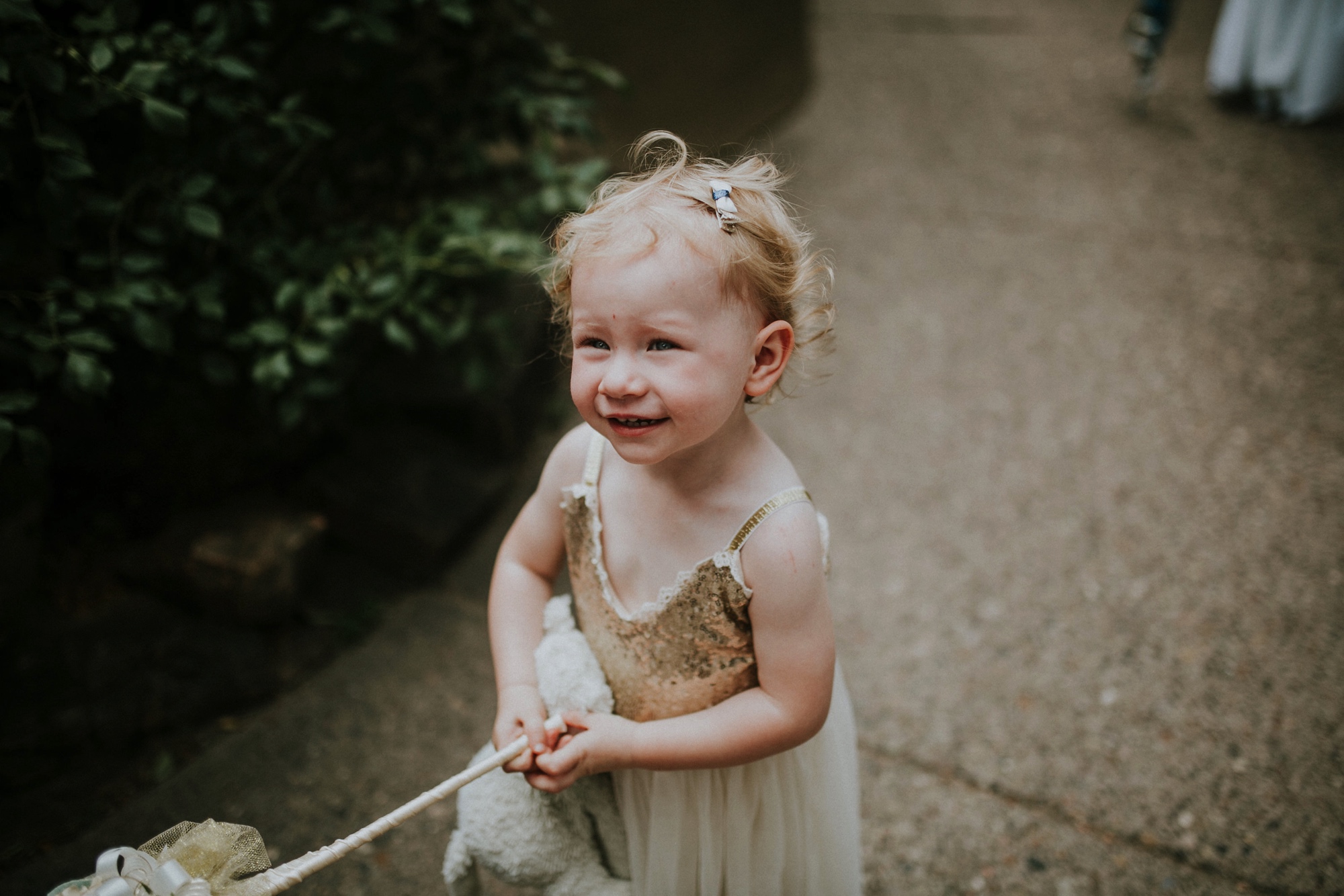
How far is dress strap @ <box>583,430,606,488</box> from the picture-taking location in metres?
1.31

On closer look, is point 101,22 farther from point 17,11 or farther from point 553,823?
point 553,823

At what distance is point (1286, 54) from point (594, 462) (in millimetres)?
5231

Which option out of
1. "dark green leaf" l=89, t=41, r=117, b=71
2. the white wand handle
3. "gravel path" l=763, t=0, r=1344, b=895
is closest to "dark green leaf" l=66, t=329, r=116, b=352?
"dark green leaf" l=89, t=41, r=117, b=71

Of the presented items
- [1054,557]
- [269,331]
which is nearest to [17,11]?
[269,331]

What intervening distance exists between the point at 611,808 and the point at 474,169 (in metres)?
1.69

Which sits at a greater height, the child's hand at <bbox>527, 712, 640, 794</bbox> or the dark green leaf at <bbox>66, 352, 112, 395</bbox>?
the dark green leaf at <bbox>66, 352, 112, 395</bbox>

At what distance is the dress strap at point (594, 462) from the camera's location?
1.31 meters

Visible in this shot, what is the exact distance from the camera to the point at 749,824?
135 centimetres

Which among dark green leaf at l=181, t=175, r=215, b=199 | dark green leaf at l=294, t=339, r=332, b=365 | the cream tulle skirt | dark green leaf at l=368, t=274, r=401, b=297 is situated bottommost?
the cream tulle skirt

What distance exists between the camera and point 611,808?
1383 millimetres

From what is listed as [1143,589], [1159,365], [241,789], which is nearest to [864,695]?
[1143,589]

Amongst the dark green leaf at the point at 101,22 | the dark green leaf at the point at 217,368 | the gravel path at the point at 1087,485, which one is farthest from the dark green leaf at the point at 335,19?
the gravel path at the point at 1087,485

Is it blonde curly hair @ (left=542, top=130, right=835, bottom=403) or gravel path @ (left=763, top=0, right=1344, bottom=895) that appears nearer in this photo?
blonde curly hair @ (left=542, top=130, right=835, bottom=403)

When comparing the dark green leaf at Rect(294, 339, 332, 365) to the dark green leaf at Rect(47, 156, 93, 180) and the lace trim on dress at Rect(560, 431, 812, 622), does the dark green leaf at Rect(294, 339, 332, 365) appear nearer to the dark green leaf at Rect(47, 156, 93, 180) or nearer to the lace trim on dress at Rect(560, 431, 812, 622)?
the dark green leaf at Rect(47, 156, 93, 180)
